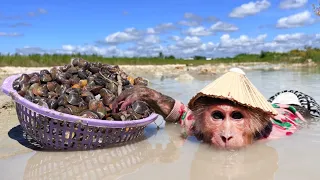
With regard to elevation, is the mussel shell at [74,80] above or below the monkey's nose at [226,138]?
above

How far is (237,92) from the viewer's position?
3342mm

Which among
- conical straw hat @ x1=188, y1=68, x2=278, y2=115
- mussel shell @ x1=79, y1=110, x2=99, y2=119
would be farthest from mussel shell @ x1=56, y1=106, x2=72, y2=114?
conical straw hat @ x1=188, y1=68, x2=278, y2=115

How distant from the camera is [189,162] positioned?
320 centimetres

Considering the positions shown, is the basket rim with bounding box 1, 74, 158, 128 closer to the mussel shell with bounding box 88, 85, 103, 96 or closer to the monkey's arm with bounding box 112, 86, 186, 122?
the monkey's arm with bounding box 112, 86, 186, 122

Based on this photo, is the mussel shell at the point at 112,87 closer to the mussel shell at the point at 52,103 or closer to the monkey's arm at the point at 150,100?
the monkey's arm at the point at 150,100

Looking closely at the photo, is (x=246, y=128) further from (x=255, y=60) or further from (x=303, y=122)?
(x=255, y=60)

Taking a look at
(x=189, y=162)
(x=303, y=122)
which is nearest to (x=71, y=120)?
(x=189, y=162)

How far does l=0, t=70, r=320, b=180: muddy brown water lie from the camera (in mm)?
2830

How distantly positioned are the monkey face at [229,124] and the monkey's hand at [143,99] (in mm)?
712

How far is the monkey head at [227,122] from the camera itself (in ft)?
10.9

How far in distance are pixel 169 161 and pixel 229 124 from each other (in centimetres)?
67

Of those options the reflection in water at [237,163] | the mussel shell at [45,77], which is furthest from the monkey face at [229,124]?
the mussel shell at [45,77]

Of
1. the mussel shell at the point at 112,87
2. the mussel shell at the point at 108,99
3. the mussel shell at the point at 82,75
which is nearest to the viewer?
the mussel shell at the point at 108,99

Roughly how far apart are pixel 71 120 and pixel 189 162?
3.73ft
